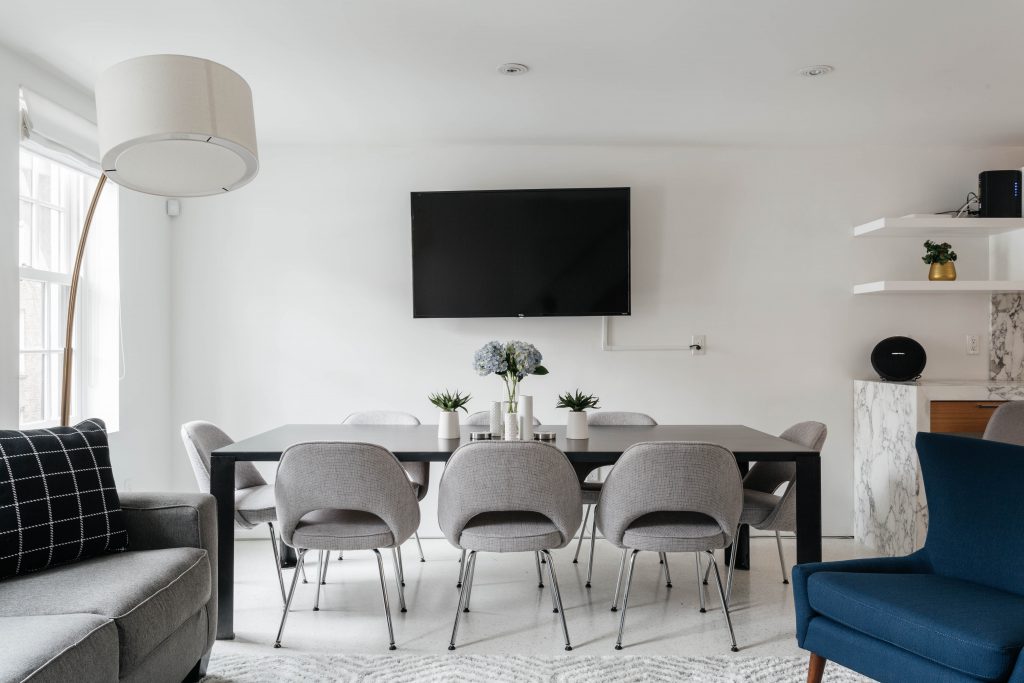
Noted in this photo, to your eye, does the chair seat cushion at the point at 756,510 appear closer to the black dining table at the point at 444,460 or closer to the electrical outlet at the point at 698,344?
the black dining table at the point at 444,460

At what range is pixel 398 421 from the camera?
164 inches

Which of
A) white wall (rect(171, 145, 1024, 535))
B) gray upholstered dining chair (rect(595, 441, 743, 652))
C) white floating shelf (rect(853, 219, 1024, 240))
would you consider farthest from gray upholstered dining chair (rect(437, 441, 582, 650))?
white floating shelf (rect(853, 219, 1024, 240))

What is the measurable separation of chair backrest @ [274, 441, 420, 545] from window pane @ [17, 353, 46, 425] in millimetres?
1647

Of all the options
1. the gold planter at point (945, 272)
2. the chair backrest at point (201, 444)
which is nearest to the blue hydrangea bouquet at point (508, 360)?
the chair backrest at point (201, 444)

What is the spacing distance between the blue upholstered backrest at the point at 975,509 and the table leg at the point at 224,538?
2614 mm

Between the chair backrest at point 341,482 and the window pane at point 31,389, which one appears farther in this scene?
the window pane at point 31,389

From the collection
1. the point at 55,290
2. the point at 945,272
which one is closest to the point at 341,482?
the point at 55,290

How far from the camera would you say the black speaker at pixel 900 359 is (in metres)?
4.51

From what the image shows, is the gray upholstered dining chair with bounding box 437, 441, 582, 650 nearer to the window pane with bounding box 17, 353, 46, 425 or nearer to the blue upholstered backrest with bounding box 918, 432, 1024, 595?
the blue upholstered backrest with bounding box 918, 432, 1024, 595

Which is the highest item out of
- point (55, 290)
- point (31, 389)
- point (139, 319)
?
point (55, 290)

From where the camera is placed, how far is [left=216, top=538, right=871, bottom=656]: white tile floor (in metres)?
2.98

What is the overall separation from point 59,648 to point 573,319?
352cm

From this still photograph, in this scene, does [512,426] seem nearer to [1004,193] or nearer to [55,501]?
[55,501]

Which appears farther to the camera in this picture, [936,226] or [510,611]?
[936,226]
